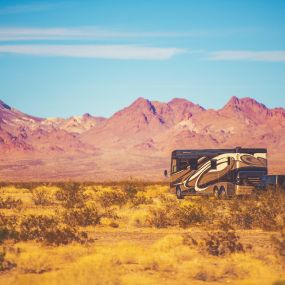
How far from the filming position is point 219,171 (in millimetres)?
35344

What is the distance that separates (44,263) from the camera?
13609mm

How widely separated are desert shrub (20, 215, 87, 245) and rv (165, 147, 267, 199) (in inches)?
615

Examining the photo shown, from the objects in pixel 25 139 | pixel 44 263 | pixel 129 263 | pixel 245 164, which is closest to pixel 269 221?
pixel 129 263

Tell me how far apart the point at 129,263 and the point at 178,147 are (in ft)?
568

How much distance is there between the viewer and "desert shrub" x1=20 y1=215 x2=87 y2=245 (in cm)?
1642

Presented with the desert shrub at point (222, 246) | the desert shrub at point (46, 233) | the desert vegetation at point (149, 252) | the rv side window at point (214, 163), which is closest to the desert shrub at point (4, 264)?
the desert vegetation at point (149, 252)

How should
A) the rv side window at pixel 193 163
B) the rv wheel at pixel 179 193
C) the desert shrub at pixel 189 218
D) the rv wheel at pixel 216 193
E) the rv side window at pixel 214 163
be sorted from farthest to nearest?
the rv wheel at pixel 179 193 → the rv side window at pixel 193 163 → the rv side window at pixel 214 163 → the rv wheel at pixel 216 193 → the desert shrub at pixel 189 218

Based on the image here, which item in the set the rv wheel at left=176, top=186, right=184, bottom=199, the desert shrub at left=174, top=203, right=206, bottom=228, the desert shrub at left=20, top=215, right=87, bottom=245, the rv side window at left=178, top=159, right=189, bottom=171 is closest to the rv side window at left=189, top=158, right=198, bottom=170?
the rv side window at left=178, top=159, right=189, bottom=171

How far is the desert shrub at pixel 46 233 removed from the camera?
1642 centimetres

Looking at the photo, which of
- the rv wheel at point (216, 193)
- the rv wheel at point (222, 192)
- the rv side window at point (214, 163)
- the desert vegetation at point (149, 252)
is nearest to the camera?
the desert vegetation at point (149, 252)

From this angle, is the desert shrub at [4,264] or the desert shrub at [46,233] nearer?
the desert shrub at [4,264]

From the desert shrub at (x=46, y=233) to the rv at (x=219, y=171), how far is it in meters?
15.6

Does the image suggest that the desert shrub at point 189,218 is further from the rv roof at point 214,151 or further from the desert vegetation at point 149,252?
the rv roof at point 214,151

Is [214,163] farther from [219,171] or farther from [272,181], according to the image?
[272,181]
